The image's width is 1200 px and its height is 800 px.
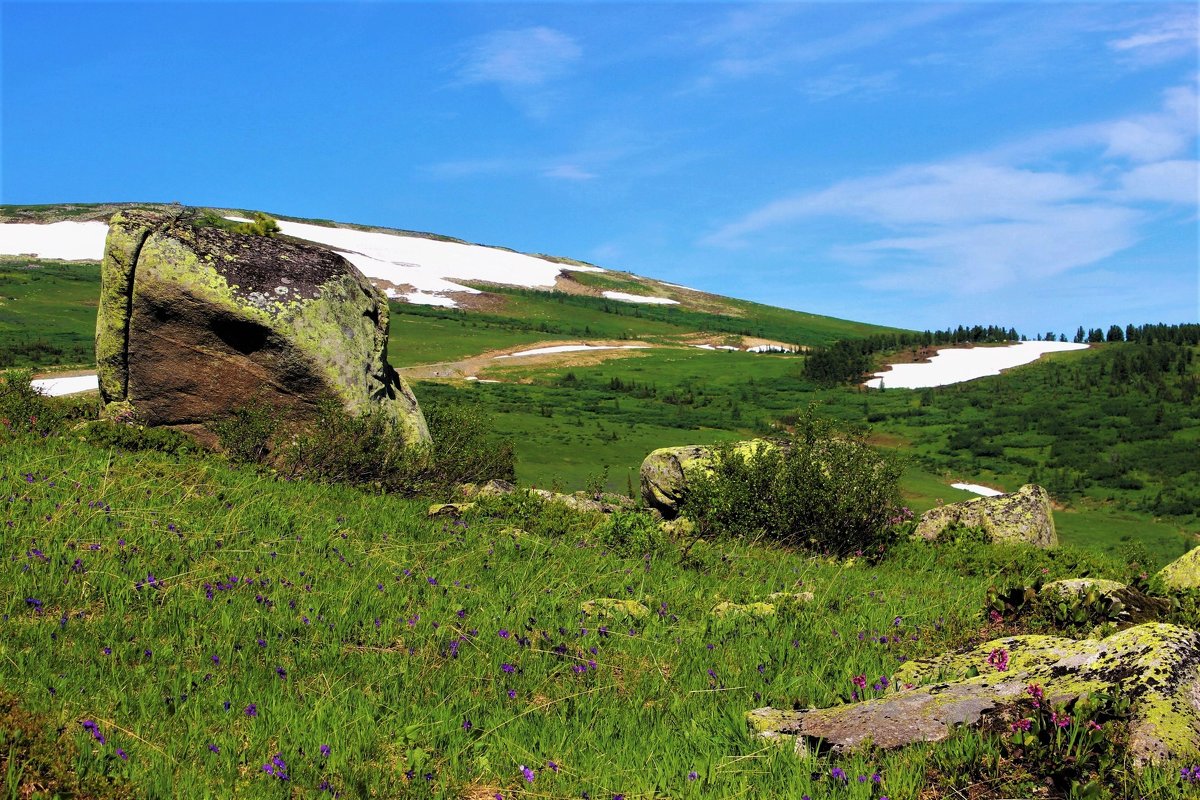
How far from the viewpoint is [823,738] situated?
5.82 m

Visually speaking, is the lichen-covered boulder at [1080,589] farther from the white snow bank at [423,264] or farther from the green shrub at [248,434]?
the white snow bank at [423,264]

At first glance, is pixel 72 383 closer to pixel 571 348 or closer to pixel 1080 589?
pixel 1080 589

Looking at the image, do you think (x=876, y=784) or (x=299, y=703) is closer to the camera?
(x=876, y=784)

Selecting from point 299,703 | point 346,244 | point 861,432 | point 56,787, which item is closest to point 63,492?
point 299,703

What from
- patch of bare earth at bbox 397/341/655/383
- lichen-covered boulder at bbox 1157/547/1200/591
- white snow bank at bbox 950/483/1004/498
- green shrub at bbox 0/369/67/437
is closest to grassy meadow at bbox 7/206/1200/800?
green shrub at bbox 0/369/67/437

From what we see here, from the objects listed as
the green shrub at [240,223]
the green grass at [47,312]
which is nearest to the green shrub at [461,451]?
the green shrub at [240,223]

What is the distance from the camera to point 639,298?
598 ft

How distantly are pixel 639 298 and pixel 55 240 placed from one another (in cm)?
10273

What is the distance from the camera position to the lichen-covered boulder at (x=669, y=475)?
21.6 meters

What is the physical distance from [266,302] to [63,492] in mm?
7467

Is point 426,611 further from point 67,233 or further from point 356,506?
point 67,233

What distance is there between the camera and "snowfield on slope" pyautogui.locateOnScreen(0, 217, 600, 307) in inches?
5763

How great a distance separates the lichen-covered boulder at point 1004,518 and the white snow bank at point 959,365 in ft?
216

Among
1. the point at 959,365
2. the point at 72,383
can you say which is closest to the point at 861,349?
the point at 959,365
